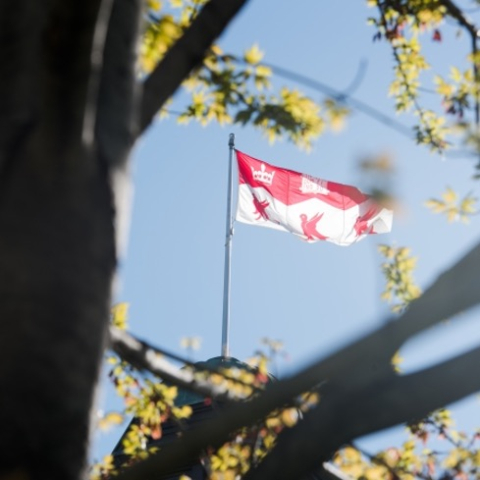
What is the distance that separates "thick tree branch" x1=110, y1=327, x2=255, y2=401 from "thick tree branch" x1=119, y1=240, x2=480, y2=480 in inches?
44.9

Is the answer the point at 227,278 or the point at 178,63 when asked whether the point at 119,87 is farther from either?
the point at 227,278

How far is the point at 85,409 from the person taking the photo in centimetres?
223

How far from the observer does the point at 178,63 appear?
3.04m

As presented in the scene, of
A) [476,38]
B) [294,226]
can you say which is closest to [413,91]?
[476,38]

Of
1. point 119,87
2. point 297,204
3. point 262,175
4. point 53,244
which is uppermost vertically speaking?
point 262,175

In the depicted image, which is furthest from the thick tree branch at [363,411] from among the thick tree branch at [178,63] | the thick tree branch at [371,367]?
the thick tree branch at [178,63]

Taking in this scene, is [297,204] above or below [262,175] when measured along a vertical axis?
below

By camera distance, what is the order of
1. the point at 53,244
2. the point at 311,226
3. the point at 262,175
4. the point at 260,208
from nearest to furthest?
the point at 53,244 < the point at 311,226 < the point at 260,208 < the point at 262,175

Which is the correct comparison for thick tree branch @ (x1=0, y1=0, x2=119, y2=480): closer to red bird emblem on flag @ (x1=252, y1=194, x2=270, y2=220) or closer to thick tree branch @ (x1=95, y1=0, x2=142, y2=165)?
thick tree branch @ (x1=95, y1=0, x2=142, y2=165)

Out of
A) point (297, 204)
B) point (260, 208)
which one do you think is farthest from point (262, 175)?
point (297, 204)

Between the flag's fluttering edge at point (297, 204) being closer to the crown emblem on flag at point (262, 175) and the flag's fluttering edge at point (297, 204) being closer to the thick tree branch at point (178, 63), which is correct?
the crown emblem on flag at point (262, 175)

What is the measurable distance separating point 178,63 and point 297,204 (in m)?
13.1

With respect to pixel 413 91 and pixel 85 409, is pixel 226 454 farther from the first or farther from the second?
pixel 85 409

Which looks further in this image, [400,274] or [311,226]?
[311,226]
